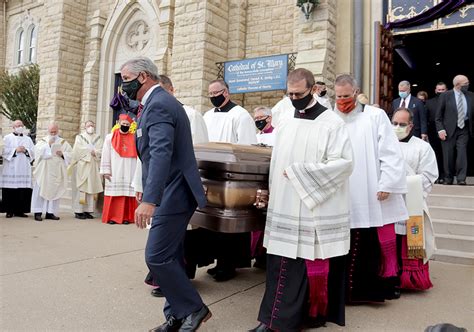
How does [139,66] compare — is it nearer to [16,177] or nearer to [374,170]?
[374,170]

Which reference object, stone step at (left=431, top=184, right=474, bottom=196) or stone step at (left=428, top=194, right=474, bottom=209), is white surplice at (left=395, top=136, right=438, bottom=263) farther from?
stone step at (left=431, top=184, right=474, bottom=196)

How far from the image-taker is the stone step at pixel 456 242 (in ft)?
16.4

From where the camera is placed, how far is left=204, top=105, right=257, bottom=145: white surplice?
4.38 m

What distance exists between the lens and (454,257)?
194 inches

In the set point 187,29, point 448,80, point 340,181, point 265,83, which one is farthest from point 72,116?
point 340,181

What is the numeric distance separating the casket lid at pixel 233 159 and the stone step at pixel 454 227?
3.47 metres

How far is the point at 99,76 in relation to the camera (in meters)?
15.3

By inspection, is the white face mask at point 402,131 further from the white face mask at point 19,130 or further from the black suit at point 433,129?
the white face mask at point 19,130

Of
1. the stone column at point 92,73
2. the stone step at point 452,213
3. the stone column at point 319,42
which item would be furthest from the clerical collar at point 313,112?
the stone column at point 92,73

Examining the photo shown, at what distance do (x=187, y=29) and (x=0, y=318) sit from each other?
371 inches

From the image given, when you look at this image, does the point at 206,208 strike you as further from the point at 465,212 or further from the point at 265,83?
the point at 265,83

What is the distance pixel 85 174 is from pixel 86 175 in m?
0.03

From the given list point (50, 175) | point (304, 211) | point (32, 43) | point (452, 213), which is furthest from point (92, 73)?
point (304, 211)

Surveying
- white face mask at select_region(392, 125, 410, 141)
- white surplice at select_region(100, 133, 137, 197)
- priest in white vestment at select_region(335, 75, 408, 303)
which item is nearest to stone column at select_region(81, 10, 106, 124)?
white surplice at select_region(100, 133, 137, 197)
